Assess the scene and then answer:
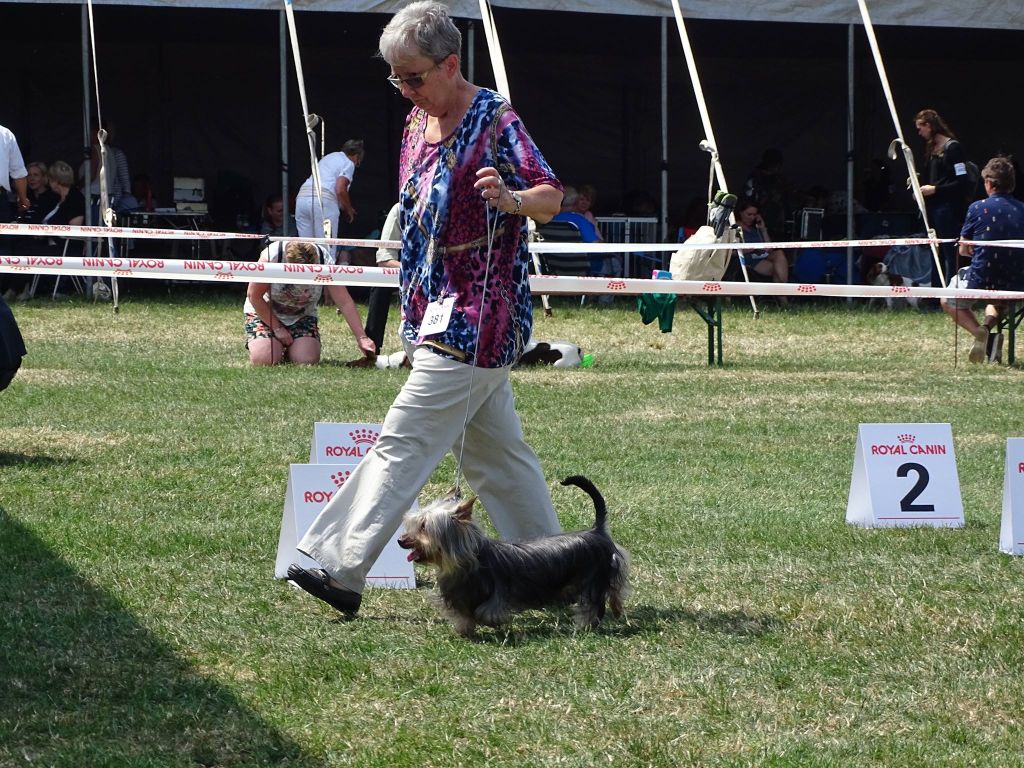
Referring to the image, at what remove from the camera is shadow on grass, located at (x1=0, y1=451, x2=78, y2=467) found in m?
6.33

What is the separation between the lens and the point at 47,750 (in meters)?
3.02

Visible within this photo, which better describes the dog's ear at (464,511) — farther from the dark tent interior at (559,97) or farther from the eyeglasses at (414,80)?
the dark tent interior at (559,97)

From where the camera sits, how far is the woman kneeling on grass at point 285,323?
9.94 meters

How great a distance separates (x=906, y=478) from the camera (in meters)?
5.43

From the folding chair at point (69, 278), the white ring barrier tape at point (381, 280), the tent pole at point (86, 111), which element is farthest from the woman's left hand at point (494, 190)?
the folding chair at point (69, 278)

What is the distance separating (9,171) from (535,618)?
9.73 meters

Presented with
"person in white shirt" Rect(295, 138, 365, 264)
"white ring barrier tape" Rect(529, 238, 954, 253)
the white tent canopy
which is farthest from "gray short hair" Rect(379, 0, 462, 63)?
the white tent canopy

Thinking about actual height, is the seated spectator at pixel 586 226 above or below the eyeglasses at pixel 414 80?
below

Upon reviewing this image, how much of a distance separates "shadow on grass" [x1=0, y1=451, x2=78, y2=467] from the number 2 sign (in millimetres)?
3190

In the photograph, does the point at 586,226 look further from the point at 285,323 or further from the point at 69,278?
the point at 285,323

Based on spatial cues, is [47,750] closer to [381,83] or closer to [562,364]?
[562,364]

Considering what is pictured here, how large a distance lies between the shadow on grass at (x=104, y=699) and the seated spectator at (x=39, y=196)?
11.0m

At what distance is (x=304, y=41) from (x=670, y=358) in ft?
28.7

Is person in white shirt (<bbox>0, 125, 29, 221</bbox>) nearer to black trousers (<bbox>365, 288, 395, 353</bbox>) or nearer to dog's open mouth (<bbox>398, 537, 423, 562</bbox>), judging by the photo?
black trousers (<bbox>365, 288, 395, 353</bbox>)
